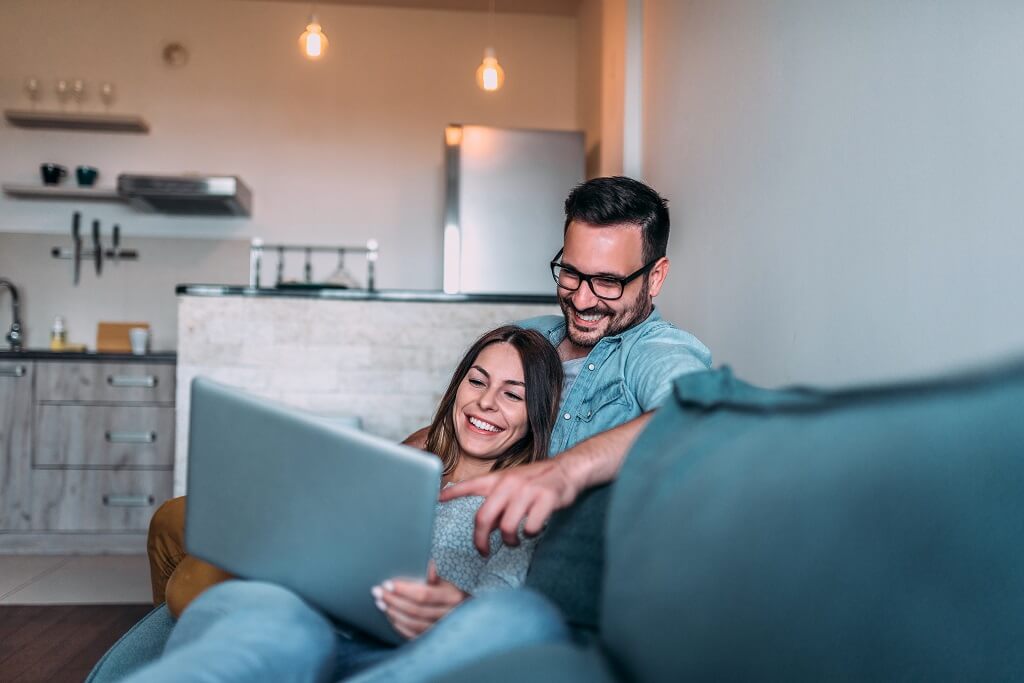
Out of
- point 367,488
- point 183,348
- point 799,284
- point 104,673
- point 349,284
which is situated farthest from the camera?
point 349,284

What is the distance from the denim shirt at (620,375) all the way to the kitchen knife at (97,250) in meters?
4.42

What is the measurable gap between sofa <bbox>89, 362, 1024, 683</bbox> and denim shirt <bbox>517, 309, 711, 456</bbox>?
89 centimetres

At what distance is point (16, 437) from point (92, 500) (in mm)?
485

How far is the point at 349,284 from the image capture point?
5.10m

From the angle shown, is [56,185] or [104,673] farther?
[56,185]

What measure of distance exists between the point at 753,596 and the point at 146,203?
5227mm

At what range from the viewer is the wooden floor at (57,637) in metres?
2.57

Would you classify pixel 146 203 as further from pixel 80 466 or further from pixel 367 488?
pixel 367 488

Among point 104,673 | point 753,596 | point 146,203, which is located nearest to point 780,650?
point 753,596

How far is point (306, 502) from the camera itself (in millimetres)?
1040

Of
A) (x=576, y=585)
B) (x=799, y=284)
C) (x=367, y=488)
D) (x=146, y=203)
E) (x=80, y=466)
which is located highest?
(x=146, y=203)

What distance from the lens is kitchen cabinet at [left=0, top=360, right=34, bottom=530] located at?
4512 mm

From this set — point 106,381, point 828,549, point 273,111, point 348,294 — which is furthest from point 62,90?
Answer: point 828,549

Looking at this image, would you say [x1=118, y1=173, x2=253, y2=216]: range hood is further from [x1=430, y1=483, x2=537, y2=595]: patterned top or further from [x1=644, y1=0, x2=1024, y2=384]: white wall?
[x1=430, y1=483, x2=537, y2=595]: patterned top
